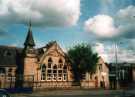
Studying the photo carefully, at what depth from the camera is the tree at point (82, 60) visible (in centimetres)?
6345

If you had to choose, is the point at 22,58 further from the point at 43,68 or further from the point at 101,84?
the point at 101,84

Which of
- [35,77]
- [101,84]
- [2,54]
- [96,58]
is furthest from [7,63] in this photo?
[101,84]

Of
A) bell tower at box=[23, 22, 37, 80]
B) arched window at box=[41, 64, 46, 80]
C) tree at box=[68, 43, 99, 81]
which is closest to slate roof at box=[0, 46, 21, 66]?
bell tower at box=[23, 22, 37, 80]

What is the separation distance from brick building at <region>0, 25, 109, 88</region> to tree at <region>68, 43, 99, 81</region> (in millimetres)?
1411

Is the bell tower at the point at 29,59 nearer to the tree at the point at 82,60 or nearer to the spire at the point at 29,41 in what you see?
the spire at the point at 29,41

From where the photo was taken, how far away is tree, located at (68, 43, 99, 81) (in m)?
63.5

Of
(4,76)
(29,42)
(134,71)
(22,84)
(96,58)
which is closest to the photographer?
(22,84)

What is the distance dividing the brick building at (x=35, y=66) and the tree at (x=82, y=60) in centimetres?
141

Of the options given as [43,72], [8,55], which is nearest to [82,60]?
[43,72]

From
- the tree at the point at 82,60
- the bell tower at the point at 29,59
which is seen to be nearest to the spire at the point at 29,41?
the bell tower at the point at 29,59

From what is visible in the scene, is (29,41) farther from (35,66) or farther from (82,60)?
(82,60)

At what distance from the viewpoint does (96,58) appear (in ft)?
214

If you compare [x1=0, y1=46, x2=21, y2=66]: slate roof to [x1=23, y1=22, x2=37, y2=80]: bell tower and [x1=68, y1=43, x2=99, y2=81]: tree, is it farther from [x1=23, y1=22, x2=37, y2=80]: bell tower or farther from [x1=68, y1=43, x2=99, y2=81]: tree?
[x1=68, y1=43, x2=99, y2=81]: tree

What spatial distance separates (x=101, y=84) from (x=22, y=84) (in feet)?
84.0
